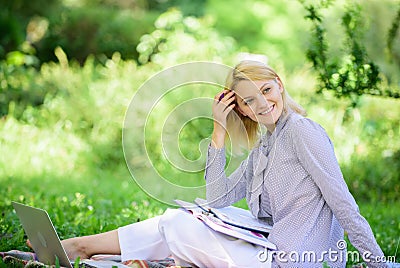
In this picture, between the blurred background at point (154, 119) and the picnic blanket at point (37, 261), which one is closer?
the picnic blanket at point (37, 261)

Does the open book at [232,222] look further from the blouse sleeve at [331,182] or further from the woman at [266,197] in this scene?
the blouse sleeve at [331,182]

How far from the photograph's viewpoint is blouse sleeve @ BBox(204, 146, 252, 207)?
9.30ft

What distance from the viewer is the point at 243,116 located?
9.58 ft

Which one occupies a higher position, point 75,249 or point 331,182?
point 331,182

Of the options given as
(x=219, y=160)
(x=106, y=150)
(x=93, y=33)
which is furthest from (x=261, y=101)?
(x=93, y=33)

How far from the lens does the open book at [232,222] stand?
249 cm

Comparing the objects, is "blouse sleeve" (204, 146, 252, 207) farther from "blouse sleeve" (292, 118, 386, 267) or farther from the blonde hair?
"blouse sleeve" (292, 118, 386, 267)

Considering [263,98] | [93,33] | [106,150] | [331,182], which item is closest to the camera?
[331,182]

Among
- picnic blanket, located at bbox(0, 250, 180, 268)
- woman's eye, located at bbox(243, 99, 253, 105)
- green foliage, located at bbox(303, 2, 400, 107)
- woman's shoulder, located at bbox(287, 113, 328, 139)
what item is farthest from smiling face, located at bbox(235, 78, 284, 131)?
green foliage, located at bbox(303, 2, 400, 107)

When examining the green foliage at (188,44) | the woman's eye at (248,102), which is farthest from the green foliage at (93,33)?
the woman's eye at (248,102)

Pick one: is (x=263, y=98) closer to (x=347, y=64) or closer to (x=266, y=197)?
(x=266, y=197)

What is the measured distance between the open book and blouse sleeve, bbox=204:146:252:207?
4 centimetres

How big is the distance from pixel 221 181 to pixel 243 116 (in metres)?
0.31

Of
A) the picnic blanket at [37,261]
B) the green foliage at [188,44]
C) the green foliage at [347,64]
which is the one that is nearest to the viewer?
the picnic blanket at [37,261]
